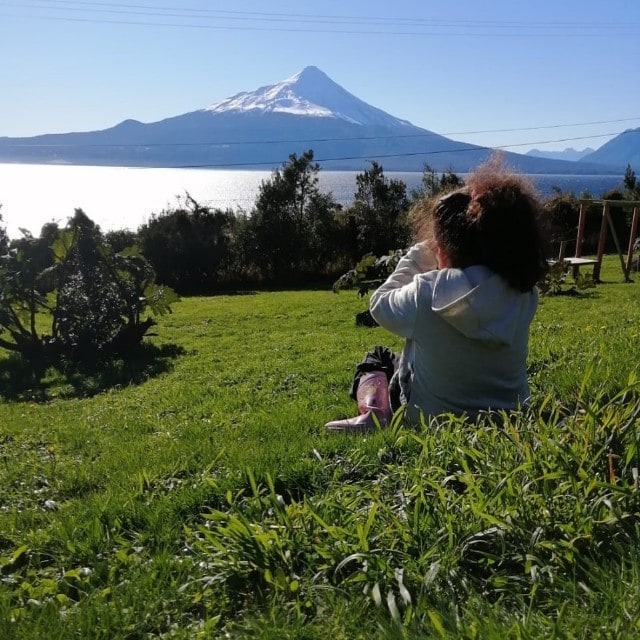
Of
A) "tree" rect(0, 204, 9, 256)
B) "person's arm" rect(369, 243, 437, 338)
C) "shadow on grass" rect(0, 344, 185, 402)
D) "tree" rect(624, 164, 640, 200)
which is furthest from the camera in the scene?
"tree" rect(624, 164, 640, 200)

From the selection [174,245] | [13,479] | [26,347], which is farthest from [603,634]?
[174,245]

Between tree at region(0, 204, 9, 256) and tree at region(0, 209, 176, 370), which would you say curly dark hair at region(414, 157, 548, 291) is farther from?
tree at region(0, 204, 9, 256)

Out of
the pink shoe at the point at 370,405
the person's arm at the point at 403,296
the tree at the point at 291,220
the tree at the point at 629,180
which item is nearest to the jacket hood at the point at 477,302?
the person's arm at the point at 403,296

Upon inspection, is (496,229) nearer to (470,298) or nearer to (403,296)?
(470,298)

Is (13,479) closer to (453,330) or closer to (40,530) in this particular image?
(40,530)

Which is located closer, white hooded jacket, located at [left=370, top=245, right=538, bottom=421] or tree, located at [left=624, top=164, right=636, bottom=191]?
white hooded jacket, located at [left=370, top=245, right=538, bottom=421]

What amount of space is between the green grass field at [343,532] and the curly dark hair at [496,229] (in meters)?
0.64

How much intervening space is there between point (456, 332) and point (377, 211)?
2773 cm

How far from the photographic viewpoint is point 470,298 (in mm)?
2971

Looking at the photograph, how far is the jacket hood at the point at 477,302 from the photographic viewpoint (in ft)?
9.81

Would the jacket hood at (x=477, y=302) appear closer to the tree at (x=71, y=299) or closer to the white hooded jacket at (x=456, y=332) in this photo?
the white hooded jacket at (x=456, y=332)

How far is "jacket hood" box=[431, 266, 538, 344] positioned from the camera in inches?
118

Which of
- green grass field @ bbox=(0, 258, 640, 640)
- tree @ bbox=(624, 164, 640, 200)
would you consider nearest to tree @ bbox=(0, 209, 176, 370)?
green grass field @ bbox=(0, 258, 640, 640)

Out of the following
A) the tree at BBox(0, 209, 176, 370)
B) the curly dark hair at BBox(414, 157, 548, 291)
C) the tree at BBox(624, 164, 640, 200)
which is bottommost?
the tree at BBox(0, 209, 176, 370)
